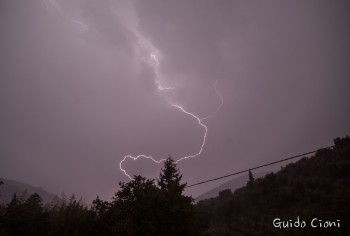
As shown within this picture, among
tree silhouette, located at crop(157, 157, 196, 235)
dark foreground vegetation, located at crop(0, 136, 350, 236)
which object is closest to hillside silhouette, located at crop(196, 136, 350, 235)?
dark foreground vegetation, located at crop(0, 136, 350, 236)

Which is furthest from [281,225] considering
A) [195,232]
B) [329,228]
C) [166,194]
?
[166,194]

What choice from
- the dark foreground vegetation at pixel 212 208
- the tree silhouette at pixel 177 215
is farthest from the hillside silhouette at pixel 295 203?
the tree silhouette at pixel 177 215

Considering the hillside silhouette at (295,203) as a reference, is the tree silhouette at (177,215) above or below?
below

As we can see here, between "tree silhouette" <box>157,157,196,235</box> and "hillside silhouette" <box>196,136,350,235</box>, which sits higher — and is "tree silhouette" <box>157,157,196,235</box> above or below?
below

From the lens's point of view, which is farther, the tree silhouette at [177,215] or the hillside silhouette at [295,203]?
the hillside silhouette at [295,203]

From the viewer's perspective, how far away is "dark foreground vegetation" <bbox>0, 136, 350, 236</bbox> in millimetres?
14202

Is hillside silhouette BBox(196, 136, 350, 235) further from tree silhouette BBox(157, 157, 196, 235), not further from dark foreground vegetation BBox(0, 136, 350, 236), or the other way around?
tree silhouette BBox(157, 157, 196, 235)

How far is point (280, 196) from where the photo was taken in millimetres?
33094

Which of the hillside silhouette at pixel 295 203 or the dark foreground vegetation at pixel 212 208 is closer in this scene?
the dark foreground vegetation at pixel 212 208

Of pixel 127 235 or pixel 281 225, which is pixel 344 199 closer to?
pixel 281 225

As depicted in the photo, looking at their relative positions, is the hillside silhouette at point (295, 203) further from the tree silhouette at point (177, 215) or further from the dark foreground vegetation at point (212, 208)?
the tree silhouette at point (177, 215)

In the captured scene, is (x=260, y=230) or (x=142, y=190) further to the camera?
(x=260, y=230)

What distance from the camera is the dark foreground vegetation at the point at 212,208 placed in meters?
14.2

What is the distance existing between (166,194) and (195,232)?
9.13 feet
